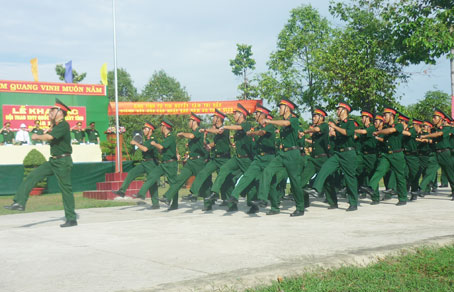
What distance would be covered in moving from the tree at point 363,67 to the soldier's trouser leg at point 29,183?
64.6ft

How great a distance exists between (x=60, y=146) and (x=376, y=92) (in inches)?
835

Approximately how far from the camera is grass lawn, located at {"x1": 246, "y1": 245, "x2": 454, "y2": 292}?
4.64 metres

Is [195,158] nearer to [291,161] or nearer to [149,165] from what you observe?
[149,165]

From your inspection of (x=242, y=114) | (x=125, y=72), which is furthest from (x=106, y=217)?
(x=125, y=72)

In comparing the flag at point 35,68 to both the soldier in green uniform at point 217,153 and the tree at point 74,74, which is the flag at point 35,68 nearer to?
the soldier in green uniform at point 217,153

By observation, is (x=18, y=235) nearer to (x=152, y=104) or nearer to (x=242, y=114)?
(x=242, y=114)

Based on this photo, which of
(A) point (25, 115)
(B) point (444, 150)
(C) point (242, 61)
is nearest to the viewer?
(B) point (444, 150)

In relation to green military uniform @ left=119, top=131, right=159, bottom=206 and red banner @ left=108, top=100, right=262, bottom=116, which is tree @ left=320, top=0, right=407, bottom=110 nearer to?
red banner @ left=108, top=100, right=262, bottom=116

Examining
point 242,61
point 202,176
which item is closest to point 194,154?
point 202,176

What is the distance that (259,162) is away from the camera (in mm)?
10633

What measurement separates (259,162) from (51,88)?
2502 centimetres

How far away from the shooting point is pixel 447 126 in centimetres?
1345

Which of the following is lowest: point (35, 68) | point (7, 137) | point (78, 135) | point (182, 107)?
point (7, 137)

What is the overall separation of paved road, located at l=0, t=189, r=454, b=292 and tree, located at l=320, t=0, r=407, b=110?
1662 cm
